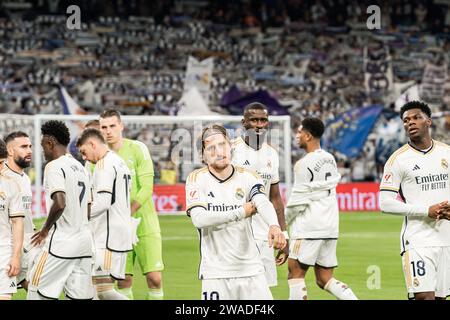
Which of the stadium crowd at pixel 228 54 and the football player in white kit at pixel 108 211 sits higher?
the stadium crowd at pixel 228 54

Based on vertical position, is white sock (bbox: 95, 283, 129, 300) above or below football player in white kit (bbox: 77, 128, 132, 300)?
below

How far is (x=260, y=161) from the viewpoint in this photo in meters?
10.6

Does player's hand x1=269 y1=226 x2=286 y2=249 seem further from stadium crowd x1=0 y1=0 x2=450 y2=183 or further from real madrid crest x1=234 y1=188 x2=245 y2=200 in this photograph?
stadium crowd x1=0 y1=0 x2=450 y2=183

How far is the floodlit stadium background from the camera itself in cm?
3334

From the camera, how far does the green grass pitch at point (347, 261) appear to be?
13.4 meters

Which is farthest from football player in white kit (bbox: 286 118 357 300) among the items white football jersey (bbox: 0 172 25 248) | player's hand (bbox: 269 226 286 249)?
player's hand (bbox: 269 226 286 249)

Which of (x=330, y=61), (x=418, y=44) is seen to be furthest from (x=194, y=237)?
(x=418, y=44)

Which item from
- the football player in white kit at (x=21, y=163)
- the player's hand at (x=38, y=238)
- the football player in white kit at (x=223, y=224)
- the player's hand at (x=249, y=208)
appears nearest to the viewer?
the player's hand at (x=249, y=208)

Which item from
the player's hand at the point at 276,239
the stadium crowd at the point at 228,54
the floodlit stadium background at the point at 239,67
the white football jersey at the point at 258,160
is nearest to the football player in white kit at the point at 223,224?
the player's hand at the point at 276,239

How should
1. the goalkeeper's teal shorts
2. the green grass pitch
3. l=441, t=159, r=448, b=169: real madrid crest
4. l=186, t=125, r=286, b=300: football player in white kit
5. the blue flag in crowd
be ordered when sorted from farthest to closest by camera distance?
1. the blue flag in crowd
2. the green grass pitch
3. the goalkeeper's teal shorts
4. l=441, t=159, r=448, b=169: real madrid crest
5. l=186, t=125, r=286, b=300: football player in white kit

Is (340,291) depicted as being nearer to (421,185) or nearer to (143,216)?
(143,216)

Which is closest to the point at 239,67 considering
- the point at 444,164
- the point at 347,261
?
the point at 347,261

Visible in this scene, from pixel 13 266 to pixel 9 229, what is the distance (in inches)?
15.8

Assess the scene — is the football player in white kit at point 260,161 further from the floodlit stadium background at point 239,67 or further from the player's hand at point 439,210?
the floodlit stadium background at point 239,67
